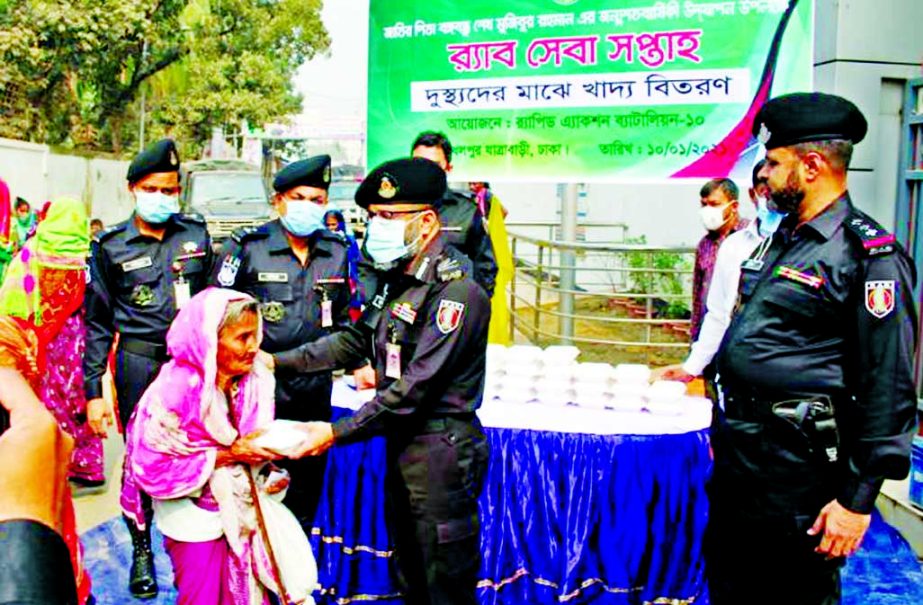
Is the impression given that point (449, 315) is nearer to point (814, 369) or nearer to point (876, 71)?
point (814, 369)

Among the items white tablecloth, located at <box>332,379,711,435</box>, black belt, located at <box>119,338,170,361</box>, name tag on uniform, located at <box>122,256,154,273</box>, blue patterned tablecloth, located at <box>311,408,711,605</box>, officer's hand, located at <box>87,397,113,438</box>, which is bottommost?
blue patterned tablecloth, located at <box>311,408,711,605</box>

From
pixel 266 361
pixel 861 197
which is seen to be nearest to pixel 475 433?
pixel 266 361

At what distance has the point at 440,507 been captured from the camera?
2584 mm

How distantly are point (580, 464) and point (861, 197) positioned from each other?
2562 millimetres

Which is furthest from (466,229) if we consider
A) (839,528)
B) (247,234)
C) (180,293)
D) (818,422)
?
(839,528)

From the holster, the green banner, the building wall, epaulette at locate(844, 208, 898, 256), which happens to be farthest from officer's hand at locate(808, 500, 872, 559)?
the green banner

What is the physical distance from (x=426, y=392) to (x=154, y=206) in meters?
1.77

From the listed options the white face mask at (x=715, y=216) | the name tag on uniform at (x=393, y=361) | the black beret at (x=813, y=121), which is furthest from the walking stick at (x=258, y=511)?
the white face mask at (x=715, y=216)

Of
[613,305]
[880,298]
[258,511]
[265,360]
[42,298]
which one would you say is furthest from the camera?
A: [613,305]

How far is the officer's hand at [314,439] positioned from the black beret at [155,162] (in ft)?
5.39

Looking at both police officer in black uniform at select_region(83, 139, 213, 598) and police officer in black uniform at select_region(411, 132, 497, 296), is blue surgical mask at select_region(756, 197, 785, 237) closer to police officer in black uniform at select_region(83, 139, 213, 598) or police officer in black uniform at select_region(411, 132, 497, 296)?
police officer in black uniform at select_region(411, 132, 497, 296)

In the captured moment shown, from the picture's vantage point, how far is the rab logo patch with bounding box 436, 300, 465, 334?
2.51 meters

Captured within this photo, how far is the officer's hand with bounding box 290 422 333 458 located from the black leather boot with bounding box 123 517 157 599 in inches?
59.9

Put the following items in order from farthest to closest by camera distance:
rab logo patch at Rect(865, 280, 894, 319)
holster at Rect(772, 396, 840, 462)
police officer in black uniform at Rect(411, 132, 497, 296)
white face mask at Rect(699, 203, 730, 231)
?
white face mask at Rect(699, 203, 730, 231) < police officer in black uniform at Rect(411, 132, 497, 296) < holster at Rect(772, 396, 840, 462) < rab logo patch at Rect(865, 280, 894, 319)
